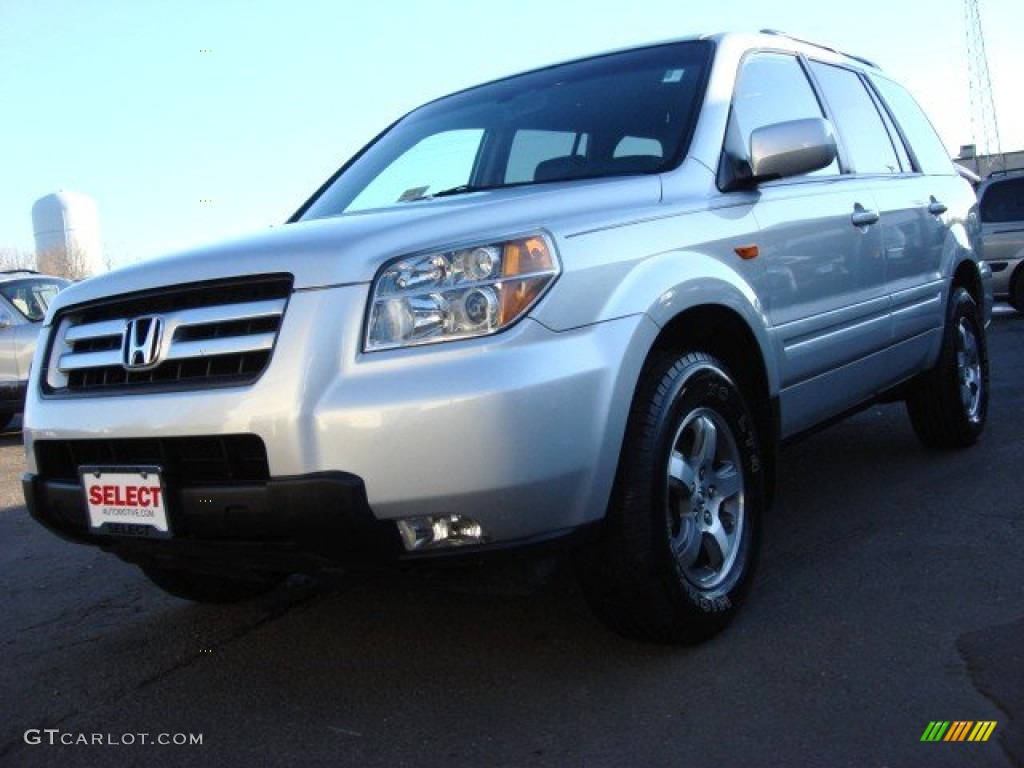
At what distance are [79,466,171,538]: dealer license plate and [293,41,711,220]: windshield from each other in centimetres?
137

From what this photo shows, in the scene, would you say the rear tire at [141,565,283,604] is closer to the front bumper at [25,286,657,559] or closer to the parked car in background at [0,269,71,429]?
the front bumper at [25,286,657,559]

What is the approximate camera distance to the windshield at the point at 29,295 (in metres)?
9.38

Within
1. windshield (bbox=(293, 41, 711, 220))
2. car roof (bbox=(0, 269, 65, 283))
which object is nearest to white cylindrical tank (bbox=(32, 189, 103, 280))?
car roof (bbox=(0, 269, 65, 283))

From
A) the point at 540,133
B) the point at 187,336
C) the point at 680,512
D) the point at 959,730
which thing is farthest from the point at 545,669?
the point at 540,133

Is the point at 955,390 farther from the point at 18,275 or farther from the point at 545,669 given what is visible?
the point at 18,275

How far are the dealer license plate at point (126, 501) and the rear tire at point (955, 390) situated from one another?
3.76 m

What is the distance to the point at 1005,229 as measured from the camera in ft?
41.4

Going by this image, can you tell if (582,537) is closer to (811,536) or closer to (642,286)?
(642,286)

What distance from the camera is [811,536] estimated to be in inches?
159

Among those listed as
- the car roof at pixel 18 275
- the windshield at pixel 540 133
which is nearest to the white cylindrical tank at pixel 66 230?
the car roof at pixel 18 275

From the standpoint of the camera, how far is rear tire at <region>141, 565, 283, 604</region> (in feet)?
11.5

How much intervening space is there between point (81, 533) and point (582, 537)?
1.43 meters

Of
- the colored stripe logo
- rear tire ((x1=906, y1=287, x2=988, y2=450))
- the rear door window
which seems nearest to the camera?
the colored stripe logo

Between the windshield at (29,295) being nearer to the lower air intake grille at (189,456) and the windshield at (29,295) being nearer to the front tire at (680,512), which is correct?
the lower air intake grille at (189,456)
